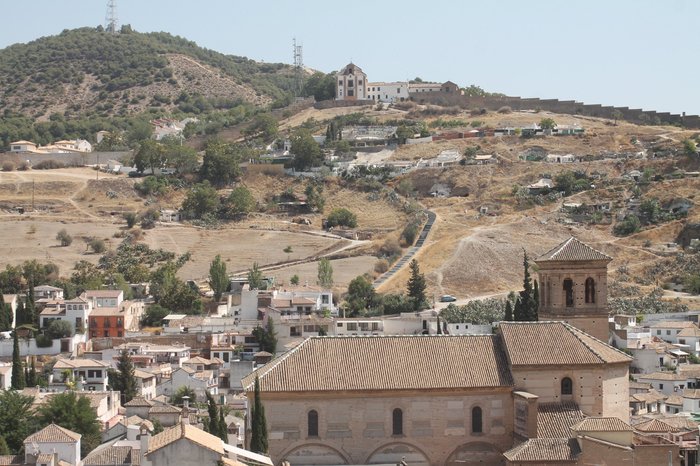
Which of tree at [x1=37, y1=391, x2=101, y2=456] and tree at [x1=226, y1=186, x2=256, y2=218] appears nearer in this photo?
tree at [x1=37, y1=391, x2=101, y2=456]

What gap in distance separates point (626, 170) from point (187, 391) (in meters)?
56.0

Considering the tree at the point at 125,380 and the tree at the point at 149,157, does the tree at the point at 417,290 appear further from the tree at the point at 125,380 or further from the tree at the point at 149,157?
the tree at the point at 149,157

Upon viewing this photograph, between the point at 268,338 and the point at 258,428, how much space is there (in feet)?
103

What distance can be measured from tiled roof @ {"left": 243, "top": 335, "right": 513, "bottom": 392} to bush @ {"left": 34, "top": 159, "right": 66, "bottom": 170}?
86486 mm

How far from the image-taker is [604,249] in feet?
270

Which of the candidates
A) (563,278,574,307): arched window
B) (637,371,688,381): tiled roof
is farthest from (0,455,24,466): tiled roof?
(637,371,688,381): tiled roof

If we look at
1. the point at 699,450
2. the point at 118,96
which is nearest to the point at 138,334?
the point at 699,450

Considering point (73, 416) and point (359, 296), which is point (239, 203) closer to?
point (359, 296)

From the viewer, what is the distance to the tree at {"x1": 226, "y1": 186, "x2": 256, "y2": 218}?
326ft

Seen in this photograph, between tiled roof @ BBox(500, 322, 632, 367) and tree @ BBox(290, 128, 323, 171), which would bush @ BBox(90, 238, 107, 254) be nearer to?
tree @ BBox(290, 128, 323, 171)

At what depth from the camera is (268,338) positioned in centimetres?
6162

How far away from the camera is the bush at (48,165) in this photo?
→ 378 ft

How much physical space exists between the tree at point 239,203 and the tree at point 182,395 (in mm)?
46018

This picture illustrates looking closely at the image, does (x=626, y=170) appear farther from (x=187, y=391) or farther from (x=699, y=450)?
(x=699, y=450)
